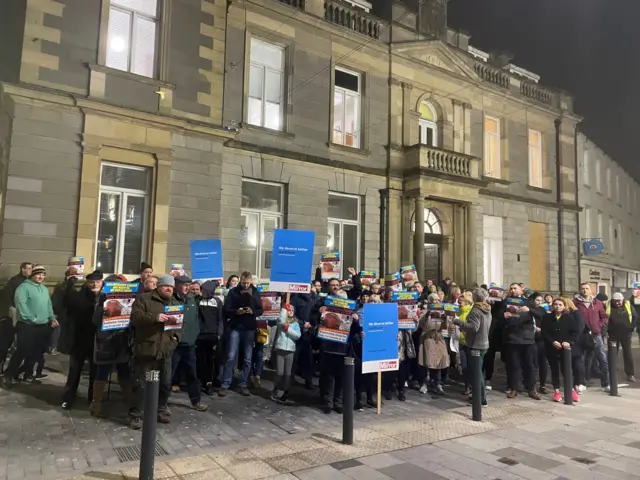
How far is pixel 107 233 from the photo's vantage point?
11.4 meters

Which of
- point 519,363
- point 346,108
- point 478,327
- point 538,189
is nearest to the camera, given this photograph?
point 478,327

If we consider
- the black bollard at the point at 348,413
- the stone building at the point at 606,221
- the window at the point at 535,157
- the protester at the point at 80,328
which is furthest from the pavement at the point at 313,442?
the stone building at the point at 606,221

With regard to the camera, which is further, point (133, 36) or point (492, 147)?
point (492, 147)

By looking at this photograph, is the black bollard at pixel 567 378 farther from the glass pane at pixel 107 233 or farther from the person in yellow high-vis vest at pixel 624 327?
the glass pane at pixel 107 233

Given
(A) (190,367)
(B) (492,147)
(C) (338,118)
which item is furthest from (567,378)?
(B) (492,147)

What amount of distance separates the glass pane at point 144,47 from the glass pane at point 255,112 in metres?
3.19

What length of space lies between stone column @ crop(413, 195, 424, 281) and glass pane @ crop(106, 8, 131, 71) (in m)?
9.95

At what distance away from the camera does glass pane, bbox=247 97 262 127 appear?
1451cm

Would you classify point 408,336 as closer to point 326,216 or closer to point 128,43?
point 326,216

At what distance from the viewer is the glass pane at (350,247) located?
1603 cm

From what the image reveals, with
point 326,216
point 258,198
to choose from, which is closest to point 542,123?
→ point 326,216

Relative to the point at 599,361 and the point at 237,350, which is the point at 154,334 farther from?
the point at 599,361

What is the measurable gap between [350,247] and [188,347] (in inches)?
387

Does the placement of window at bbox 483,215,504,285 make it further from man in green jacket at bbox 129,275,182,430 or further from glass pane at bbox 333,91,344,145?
man in green jacket at bbox 129,275,182,430
